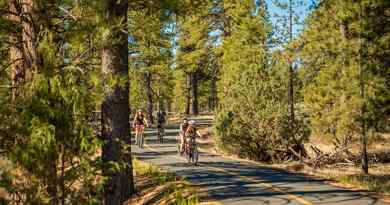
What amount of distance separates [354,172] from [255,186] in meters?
9.17

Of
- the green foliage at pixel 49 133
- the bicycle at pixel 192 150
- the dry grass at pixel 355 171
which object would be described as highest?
the green foliage at pixel 49 133

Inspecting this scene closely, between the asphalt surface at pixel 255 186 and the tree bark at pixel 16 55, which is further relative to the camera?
the asphalt surface at pixel 255 186

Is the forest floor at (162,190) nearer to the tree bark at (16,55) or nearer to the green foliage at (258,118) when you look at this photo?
the tree bark at (16,55)

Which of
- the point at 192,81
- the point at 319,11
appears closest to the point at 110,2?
the point at 319,11

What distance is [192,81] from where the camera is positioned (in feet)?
211

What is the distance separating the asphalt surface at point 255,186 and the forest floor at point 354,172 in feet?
2.27

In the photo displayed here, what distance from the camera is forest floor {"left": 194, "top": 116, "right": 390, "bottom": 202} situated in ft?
43.9

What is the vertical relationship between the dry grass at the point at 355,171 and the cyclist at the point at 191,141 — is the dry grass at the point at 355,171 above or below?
below

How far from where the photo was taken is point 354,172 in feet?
67.9

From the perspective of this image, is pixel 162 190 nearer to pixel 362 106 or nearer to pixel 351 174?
pixel 351 174

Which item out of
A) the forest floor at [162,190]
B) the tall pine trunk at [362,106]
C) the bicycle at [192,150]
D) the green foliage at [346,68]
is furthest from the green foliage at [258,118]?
the forest floor at [162,190]

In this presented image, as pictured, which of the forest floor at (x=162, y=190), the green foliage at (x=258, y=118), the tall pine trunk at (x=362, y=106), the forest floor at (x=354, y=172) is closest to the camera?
the forest floor at (x=162, y=190)

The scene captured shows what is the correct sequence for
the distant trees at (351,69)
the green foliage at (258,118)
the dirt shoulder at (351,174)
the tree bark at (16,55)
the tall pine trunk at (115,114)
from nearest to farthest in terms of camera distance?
the tree bark at (16,55) → the tall pine trunk at (115,114) → the dirt shoulder at (351,174) → the distant trees at (351,69) → the green foliage at (258,118)

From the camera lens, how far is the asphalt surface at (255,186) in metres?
11.0
